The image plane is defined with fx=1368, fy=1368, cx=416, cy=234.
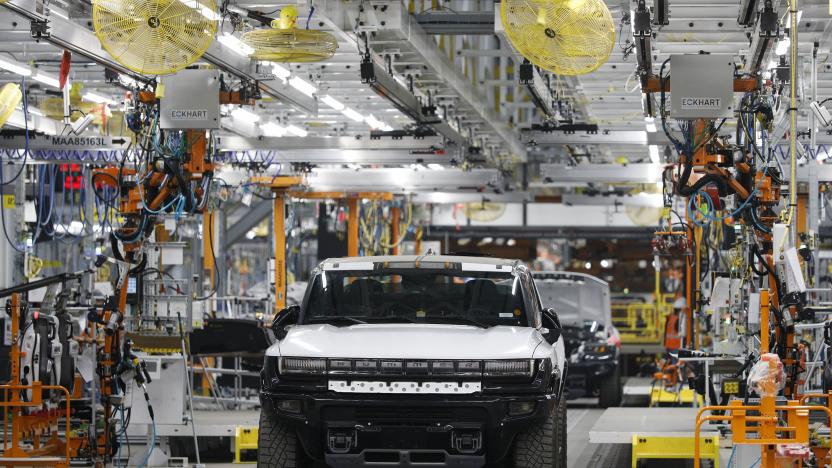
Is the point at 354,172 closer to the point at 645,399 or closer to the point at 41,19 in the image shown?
the point at 645,399

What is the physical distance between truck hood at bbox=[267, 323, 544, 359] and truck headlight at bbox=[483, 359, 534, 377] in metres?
0.03

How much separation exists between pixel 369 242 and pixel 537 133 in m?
10.4

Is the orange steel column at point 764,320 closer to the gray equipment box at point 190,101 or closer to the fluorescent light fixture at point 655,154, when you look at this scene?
the gray equipment box at point 190,101

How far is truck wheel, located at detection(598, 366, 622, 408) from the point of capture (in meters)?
19.5

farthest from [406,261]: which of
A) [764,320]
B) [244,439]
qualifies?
[244,439]

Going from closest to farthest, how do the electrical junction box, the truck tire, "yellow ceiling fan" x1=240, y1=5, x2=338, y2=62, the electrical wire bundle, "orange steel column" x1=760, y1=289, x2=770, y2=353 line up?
the truck tire → "orange steel column" x1=760, y1=289, x2=770, y2=353 → "yellow ceiling fan" x1=240, y1=5, x2=338, y2=62 → the electrical junction box → the electrical wire bundle

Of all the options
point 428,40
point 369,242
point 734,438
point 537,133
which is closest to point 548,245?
point 369,242

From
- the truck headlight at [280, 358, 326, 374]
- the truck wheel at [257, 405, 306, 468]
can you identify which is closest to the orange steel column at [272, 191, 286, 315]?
the truck wheel at [257, 405, 306, 468]

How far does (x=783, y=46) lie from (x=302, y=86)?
21.2 feet

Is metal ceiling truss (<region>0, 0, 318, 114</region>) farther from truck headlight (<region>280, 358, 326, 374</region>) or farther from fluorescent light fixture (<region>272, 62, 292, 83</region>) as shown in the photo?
truck headlight (<region>280, 358, 326, 374</region>)

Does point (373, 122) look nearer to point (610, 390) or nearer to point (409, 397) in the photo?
point (610, 390)

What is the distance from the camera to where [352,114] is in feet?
65.5

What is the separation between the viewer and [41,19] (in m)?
10.7

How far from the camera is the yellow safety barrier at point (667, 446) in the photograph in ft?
36.4
